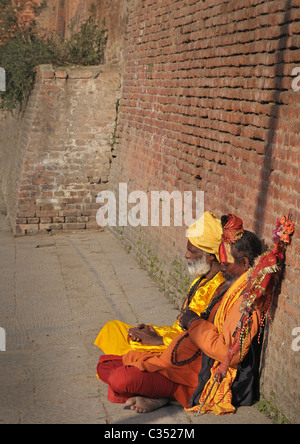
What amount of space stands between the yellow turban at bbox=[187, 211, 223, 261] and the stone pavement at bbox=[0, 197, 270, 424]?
1128mm

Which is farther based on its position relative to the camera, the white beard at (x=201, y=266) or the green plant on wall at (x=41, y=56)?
the green plant on wall at (x=41, y=56)

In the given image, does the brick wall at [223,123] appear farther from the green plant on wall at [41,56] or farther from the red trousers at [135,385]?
the green plant on wall at [41,56]

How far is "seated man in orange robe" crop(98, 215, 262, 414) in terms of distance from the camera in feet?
13.4

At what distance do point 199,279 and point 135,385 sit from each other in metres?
0.97

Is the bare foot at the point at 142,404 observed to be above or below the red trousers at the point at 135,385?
below

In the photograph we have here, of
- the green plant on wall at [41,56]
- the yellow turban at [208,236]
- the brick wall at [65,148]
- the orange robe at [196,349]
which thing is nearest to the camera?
the orange robe at [196,349]

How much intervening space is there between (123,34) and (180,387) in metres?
6.65

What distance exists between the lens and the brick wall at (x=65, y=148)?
1001 cm

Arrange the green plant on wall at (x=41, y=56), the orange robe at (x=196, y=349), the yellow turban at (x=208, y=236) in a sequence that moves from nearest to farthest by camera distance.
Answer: the orange robe at (x=196, y=349), the yellow turban at (x=208, y=236), the green plant on wall at (x=41, y=56)

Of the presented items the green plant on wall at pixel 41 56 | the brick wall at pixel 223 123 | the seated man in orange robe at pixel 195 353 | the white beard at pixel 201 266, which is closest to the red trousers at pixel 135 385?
the seated man in orange robe at pixel 195 353

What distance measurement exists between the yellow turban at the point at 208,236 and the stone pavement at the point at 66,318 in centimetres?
113

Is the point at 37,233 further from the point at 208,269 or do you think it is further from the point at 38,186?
the point at 208,269
